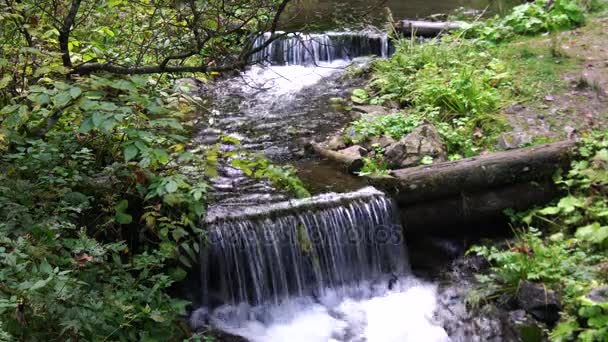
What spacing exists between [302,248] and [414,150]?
197 cm

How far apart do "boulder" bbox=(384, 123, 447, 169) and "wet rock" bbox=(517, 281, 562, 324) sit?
2206 mm

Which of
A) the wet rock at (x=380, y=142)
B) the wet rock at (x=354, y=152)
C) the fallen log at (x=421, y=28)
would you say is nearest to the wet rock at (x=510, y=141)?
the wet rock at (x=380, y=142)

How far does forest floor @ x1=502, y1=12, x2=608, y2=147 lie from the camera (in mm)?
6973

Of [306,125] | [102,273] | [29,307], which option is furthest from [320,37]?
[29,307]

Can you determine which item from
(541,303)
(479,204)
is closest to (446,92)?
(479,204)

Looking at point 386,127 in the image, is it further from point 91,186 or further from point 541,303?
point 91,186

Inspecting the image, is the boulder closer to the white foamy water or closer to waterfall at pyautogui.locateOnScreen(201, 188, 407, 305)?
waterfall at pyautogui.locateOnScreen(201, 188, 407, 305)

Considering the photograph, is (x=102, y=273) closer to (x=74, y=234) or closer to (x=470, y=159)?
(x=74, y=234)

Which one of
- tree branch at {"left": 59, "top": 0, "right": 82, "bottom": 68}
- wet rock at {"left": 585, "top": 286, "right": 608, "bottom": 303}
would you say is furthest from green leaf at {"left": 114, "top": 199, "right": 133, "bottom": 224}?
wet rock at {"left": 585, "top": 286, "right": 608, "bottom": 303}

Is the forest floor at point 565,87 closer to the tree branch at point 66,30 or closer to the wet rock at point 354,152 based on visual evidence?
the wet rock at point 354,152

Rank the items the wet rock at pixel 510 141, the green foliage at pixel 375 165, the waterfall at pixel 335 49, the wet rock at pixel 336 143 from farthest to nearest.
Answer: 1. the waterfall at pixel 335 49
2. the wet rock at pixel 336 143
3. the wet rock at pixel 510 141
4. the green foliage at pixel 375 165

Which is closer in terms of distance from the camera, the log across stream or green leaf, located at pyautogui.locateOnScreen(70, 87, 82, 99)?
green leaf, located at pyautogui.locateOnScreen(70, 87, 82, 99)

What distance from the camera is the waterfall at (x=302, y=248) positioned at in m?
5.53

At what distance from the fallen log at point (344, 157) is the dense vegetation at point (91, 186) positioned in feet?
6.75
